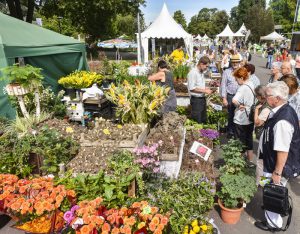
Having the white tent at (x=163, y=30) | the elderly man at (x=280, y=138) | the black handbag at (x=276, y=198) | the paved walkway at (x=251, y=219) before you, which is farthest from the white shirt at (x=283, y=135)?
the white tent at (x=163, y=30)

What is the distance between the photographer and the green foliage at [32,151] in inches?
149

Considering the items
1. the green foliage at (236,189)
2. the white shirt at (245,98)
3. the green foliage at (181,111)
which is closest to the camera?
the green foliage at (236,189)

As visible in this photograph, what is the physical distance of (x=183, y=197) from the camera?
10.2 ft

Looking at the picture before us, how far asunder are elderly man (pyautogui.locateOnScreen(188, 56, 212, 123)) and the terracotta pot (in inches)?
98.4

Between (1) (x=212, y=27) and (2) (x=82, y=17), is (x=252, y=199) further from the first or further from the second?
(1) (x=212, y=27)

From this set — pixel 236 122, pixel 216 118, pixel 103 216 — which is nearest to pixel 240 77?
pixel 236 122

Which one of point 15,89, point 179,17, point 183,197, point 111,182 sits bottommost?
point 183,197

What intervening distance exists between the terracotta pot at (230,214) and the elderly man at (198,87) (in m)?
2.50

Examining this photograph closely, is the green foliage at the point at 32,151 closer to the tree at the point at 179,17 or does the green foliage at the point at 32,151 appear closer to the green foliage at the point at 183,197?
the green foliage at the point at 183,197

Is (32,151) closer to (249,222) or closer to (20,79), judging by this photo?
(20,79)

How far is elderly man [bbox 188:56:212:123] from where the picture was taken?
5.07m

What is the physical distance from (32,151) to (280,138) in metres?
3.41

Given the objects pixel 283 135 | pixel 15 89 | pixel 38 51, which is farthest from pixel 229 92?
pixel 38 51

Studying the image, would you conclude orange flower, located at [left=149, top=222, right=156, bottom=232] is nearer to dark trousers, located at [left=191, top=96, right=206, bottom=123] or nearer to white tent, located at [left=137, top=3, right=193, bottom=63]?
dark trousers, located at [left=191, top=96, right=206, bottom=123]
